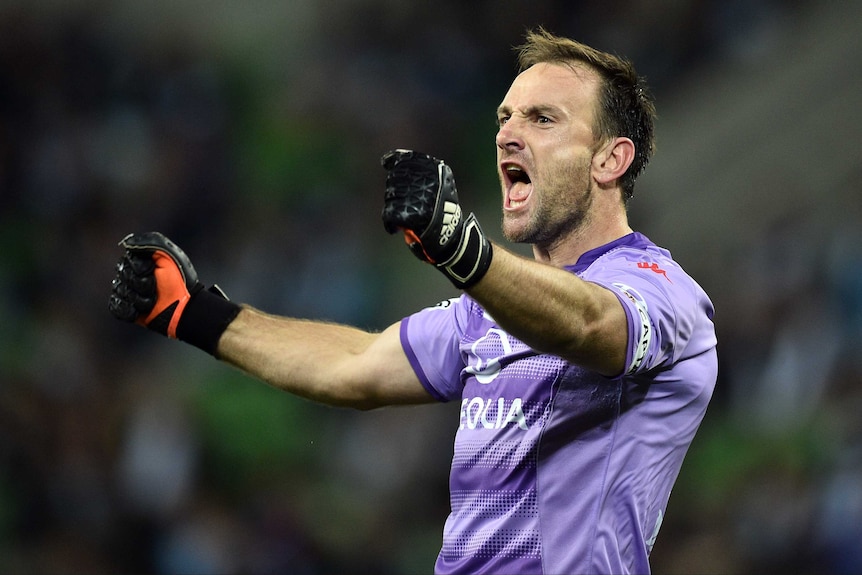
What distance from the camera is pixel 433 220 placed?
97.3 inches

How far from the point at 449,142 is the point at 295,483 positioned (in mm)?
2659

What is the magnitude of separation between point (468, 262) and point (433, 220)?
4.7 inches

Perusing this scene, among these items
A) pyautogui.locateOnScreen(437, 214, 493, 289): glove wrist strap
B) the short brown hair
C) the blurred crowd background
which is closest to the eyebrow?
the short brown hair

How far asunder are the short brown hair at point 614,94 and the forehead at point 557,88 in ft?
0.10

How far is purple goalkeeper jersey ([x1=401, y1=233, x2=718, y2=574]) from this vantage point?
2.96 meters

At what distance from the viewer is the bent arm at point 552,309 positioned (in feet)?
8.32

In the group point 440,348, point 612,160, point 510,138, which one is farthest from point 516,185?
point 440,348

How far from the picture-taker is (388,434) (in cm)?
720

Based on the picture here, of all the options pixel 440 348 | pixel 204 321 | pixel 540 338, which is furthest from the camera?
pixel 204 321

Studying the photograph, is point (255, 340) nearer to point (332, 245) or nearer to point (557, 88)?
point (557, 88)

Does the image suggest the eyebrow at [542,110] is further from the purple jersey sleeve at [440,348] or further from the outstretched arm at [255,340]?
the outstretched arm at [255,340]

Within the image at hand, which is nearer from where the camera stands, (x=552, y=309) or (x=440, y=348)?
(x=552, y=309)

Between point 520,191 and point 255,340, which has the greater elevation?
point 520,191

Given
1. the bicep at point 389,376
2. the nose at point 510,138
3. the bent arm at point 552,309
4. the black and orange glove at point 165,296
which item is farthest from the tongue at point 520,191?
the black and orange glove at point 165,296
